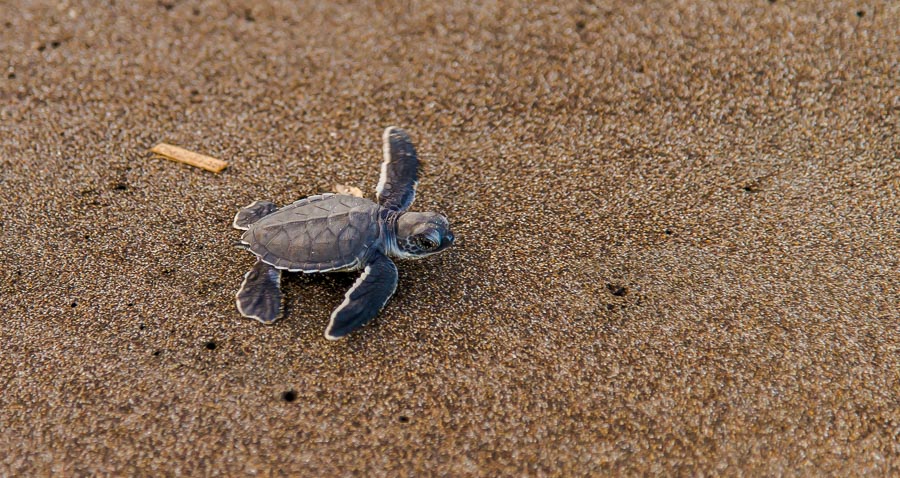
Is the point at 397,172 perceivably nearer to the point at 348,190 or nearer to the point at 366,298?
the point at 348,190

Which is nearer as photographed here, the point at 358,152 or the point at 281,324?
the point at 281,324

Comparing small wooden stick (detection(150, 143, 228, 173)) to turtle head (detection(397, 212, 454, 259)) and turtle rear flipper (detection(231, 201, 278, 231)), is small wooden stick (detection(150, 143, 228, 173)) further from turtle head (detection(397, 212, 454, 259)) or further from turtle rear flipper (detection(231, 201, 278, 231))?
turtle head (detection(397, 212, 454, 259))

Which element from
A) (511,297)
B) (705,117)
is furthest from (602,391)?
(705,117)

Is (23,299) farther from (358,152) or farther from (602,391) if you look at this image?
(602,391)

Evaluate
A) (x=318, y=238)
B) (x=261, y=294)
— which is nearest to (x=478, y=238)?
(x=318, y=238)

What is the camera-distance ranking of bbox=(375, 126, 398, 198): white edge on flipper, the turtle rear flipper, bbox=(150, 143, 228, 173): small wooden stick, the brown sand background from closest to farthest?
the brown sand background
the turtle rear flipper
bbox=(375, 126, 398, 198): white edge on flipper
bbox=(150, 143, 228, 173): small wooden stick

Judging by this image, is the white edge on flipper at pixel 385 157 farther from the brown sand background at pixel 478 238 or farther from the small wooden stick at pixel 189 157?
the small wooden stick at pixel 189 157

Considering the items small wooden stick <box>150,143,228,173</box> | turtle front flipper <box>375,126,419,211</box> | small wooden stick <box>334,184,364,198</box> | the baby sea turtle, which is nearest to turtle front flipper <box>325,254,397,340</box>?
the baby sea turtle
